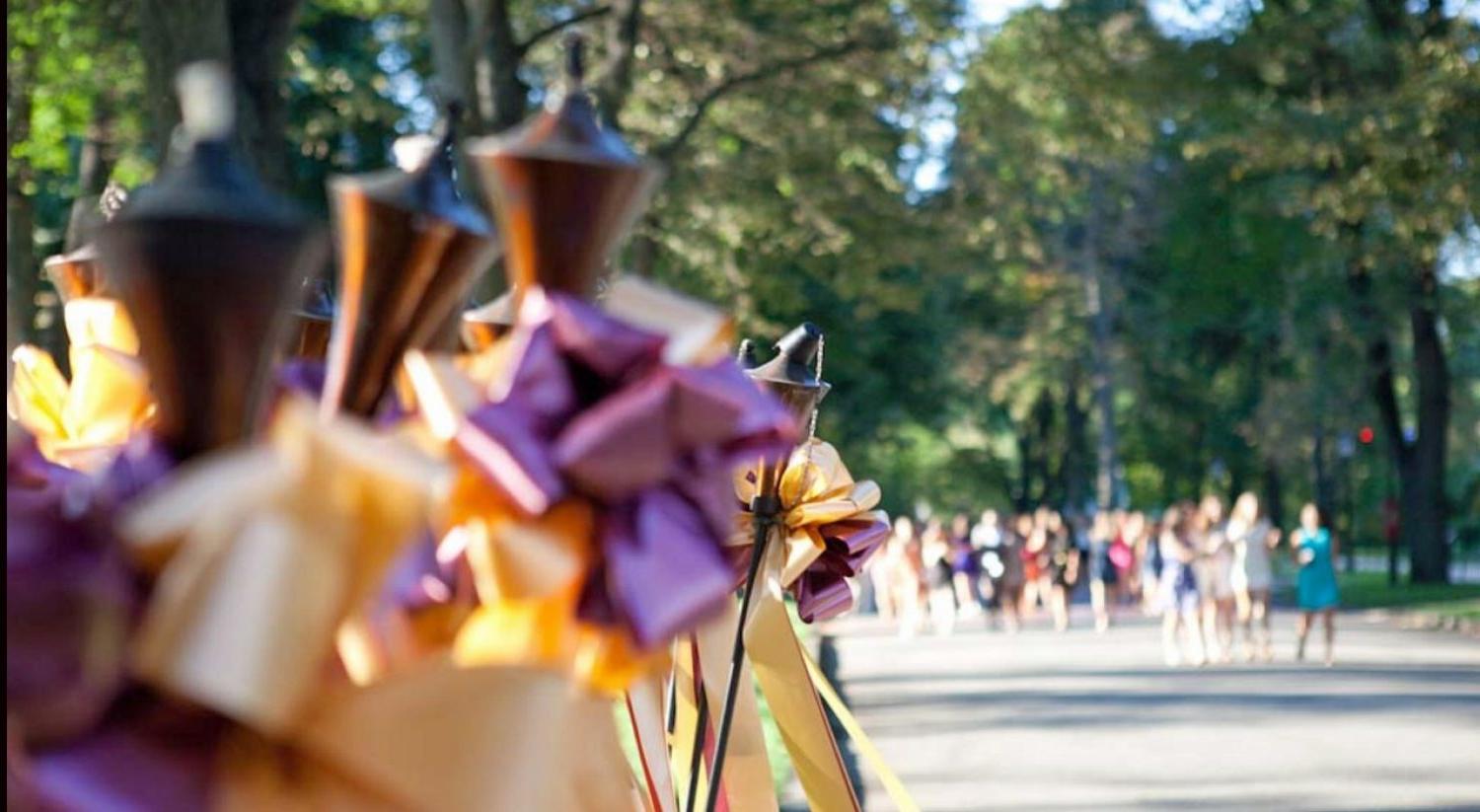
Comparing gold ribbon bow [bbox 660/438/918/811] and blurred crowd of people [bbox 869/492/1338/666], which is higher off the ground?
gold ribbon bow [bbox 660/438/918/811]

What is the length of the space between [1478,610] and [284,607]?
3096cm

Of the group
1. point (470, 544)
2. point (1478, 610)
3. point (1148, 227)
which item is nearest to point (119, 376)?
point (470, 544)

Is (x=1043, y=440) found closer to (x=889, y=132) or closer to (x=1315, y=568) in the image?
(x=889, y=132)

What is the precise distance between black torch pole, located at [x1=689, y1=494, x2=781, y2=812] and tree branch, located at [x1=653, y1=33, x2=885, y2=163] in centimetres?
1777

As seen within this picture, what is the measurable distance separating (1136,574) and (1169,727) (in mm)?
23095

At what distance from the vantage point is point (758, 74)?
21484mm

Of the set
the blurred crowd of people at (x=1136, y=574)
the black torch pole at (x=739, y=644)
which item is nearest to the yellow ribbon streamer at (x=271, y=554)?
the black torch pole at (x=739, y=644)

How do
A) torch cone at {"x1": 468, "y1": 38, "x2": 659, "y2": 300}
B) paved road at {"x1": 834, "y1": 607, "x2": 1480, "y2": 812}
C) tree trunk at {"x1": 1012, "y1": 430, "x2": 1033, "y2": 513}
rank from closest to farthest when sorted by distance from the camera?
torch cone at {"x1": 468, "y1": 38, "x2": 659, "y2": 300} < paved road at {"x1": 834, "y1": 607, "x2": 1480, "y2": 812} < tree trunk at {"x1": 1012, "y1": 430, "x2": 1033, "y2": 513}

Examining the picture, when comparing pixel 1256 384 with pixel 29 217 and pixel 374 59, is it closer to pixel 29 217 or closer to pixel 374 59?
pixel 374 59

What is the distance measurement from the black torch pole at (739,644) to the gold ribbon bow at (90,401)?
1052 mm

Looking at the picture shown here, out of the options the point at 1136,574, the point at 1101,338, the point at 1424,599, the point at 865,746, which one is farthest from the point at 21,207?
the point at 1101,338

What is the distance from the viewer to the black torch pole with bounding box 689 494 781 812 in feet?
9.46

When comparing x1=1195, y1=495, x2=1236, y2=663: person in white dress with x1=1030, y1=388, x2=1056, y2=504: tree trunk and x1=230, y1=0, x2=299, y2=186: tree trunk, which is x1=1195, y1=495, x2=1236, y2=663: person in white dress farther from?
x1=1030, y1=388, x2=1056, y2=504: tree trunk

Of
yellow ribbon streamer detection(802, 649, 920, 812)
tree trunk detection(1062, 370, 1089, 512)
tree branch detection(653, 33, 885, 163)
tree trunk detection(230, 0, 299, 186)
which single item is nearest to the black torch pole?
yellow ribbon streamer detection(802, 649, 920, 812)
